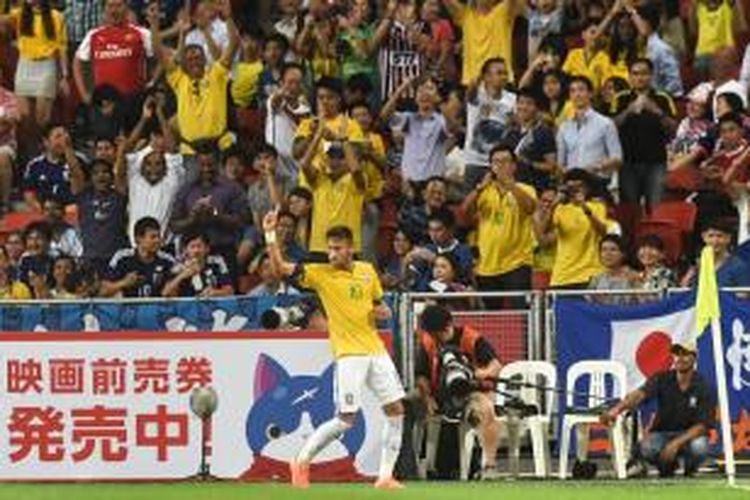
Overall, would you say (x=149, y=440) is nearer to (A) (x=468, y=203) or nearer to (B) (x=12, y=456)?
(B) (x=12, y=456)

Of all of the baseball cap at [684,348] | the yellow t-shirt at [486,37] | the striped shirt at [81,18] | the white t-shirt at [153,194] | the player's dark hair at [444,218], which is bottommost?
the baseball cap at [684,348]

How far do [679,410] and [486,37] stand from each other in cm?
718

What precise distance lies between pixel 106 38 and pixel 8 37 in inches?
74.8

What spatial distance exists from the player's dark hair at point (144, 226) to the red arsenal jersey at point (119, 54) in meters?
3.80

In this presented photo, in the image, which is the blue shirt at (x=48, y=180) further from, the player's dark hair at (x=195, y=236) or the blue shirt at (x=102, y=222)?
the player's dark hair at (x=195, y=236)

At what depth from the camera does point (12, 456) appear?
26.3m

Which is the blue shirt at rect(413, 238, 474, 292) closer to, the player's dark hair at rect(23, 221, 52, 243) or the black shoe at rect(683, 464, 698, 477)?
the black shoe at rect(683, 464, 698, 477)

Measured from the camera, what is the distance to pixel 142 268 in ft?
92.7

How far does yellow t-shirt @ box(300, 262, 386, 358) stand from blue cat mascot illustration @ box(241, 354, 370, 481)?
5.37ft

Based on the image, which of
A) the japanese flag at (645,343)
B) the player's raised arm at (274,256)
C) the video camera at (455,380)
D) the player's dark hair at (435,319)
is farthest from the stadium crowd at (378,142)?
the player's raised arm at (274,256)

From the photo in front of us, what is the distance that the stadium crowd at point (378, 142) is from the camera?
28.0 meters

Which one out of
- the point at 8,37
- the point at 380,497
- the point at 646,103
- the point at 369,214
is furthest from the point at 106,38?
the point at 380,497

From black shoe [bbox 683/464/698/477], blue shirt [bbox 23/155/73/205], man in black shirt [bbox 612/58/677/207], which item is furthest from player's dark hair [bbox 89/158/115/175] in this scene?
black shoe [bbox 683/464/698/477]

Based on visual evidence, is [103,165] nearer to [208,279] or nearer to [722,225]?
[208,279]
